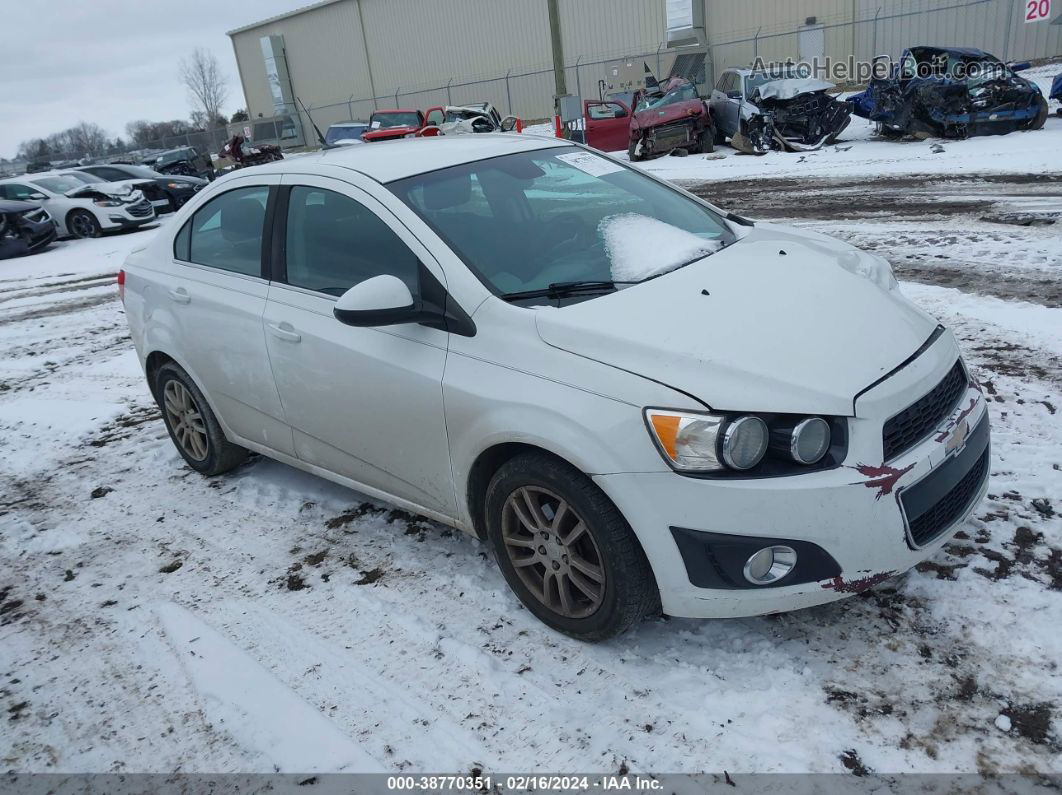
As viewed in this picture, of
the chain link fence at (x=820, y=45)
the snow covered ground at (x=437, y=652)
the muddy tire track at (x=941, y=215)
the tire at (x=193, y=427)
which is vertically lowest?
the snow covered ground at (x=437, y=652)

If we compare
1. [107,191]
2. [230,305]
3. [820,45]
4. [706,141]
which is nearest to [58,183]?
[107,191]

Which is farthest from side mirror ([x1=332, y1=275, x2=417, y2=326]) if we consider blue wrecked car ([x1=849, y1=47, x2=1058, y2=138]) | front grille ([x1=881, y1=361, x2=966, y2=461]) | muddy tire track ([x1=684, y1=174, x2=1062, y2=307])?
blue wrecked car ([x1=849, y1=47, x2=1058, y2=138])

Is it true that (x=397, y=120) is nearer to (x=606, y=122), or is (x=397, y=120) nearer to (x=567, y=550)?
(x=606, y=122)

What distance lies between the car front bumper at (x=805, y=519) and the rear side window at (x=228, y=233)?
92.0 inches

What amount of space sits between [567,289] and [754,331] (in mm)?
721

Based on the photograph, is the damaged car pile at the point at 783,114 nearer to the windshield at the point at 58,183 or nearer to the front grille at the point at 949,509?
the windshield at the point at 58,183

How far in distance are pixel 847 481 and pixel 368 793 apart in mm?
1714

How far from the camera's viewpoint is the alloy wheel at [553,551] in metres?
2.79

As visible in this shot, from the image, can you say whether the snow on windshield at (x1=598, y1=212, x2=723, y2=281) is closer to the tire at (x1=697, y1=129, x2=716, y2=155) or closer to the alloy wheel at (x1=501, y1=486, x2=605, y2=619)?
the alloy wheel at (x1=501, y1=486, x2=605, y2=619)

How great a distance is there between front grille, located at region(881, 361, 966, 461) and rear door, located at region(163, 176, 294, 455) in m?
2.66

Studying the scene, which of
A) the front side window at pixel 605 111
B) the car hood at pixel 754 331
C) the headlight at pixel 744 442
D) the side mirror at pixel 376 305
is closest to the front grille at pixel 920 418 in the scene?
the car hood at pixel 754 331

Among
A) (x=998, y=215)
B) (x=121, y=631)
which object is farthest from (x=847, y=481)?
(x=998, y=215)

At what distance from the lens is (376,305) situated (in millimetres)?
2979

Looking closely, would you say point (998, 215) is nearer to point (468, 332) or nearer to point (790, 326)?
point (790, 326)
